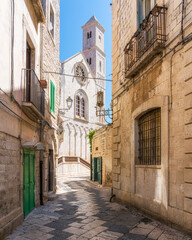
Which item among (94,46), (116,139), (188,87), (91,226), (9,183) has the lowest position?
(91,226)

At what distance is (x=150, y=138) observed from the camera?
671 cm

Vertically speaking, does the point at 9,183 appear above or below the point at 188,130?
below

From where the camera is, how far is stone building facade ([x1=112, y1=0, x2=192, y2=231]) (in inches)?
192

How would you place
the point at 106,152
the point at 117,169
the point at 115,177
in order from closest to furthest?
the point at 117,169, the point at 115,177, the point at 106,152

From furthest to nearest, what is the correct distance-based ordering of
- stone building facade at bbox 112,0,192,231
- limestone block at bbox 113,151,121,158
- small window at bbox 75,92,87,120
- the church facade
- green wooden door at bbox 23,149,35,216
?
small window at bbox 75,92,87,120 → the church facade → limestone block at bbox 113,151,121,158 → green wooden door at bbox 23,149,35,216 → stone building facade at bbox 112,0,192,231

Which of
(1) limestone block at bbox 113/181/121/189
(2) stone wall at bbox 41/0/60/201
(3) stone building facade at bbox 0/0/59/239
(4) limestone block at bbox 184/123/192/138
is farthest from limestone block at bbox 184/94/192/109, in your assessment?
(2) stone wall at bbox 41/0/60/201

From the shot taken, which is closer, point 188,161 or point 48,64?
point 188,161

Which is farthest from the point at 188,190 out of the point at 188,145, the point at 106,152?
the point at 106,152

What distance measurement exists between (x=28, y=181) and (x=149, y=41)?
5.03 metres

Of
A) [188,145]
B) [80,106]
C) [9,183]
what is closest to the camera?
[188,145]

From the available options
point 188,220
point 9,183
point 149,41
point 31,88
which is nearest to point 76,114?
point 31,88

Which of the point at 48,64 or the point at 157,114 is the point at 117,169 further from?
the point at 48,64

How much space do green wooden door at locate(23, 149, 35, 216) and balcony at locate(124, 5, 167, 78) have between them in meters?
3.94

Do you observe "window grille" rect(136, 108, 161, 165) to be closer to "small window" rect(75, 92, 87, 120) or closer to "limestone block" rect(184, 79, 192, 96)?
"limestone block" rect(184, 79, 192, 96)
